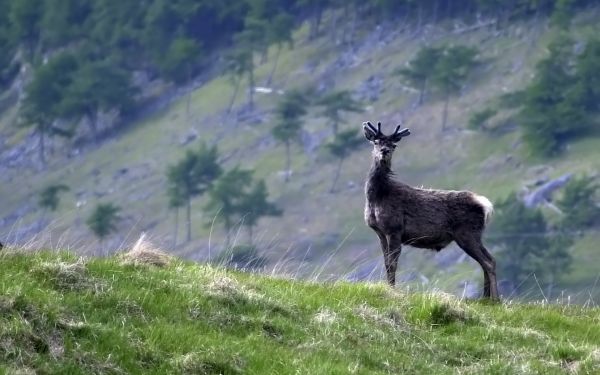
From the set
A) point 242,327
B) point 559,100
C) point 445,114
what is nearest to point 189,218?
point 445,114

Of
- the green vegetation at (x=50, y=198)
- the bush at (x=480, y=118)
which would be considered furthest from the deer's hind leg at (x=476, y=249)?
the green vegetation at (x=50, y=198)

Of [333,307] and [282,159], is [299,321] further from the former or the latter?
[282,159]

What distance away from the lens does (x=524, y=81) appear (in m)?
154

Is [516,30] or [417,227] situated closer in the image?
[417,227]

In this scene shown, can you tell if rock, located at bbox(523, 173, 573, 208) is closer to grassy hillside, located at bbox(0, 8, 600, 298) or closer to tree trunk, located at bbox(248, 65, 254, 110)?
grassy hillside, located at bbox(0, 8, 600, 298)

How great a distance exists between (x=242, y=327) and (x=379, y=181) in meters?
6.62

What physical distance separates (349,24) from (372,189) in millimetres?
163806

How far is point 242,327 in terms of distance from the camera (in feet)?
39.3

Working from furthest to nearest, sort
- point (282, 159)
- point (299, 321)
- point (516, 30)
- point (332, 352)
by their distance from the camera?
point (516, 30), point (282, 159), point (299, 321), point (332, 352)

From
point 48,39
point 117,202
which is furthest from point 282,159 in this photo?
point 48,39

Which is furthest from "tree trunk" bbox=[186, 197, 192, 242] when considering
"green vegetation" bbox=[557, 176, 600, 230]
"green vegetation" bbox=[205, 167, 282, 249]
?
"green vegetation" bbox=[557, 176, 600, 230]

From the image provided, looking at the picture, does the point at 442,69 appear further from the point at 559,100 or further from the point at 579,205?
the point at 579,205

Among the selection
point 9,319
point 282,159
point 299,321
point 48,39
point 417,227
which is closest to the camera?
point 9,319

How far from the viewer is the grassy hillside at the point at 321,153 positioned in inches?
5172
